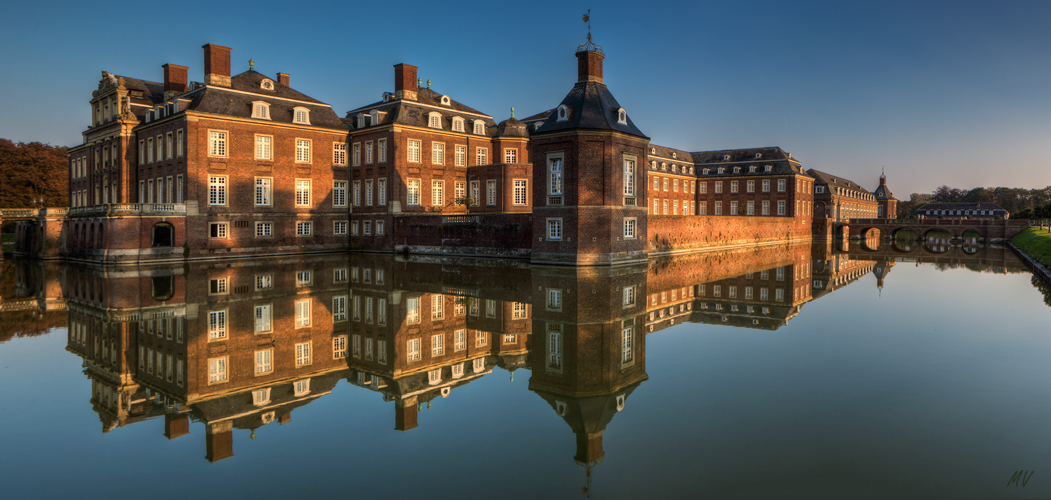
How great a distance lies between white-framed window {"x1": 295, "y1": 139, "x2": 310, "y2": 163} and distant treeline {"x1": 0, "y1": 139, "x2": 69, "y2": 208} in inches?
1348

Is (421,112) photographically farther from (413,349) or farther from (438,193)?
(413,349)

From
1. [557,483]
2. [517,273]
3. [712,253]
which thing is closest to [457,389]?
[557,483]

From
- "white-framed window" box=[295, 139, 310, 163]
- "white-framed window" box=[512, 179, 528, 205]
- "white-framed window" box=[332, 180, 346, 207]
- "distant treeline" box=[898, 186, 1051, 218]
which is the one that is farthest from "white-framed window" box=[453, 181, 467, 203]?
"distant treeline" box=[898, 186, 1051, 218]

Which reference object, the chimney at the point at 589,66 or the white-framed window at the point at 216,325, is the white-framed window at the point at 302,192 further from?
the white-framed window at the point at 216,325

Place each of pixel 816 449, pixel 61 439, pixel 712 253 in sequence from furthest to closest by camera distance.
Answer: pixel 712 253, pixel 61 439, pixel 816 449

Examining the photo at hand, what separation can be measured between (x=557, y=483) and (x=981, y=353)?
9255mm

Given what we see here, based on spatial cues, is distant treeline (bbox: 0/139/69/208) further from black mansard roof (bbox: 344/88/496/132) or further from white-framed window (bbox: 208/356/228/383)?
white-framed window (bbox: 208/356/228/383)

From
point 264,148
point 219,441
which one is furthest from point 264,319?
point 264,148

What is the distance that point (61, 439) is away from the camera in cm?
623

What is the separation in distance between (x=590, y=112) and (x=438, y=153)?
15.4 m

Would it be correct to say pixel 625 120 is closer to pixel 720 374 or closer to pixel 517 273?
pixel 517 273

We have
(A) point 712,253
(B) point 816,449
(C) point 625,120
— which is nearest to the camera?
(B) point 816,449

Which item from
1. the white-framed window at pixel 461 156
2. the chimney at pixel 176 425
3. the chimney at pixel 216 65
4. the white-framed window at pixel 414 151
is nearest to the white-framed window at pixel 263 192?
the chimney at pixel 216 65

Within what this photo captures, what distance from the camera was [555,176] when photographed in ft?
84.3
